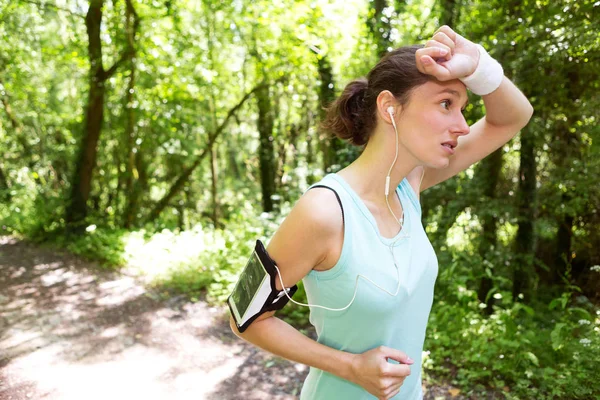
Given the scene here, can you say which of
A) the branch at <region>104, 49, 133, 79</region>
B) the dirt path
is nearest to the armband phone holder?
the dirt path

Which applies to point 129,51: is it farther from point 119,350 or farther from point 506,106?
point 506,106

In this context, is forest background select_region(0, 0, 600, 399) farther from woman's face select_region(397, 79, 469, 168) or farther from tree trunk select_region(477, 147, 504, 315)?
woman's face select_region(397, 79, 469, 168)

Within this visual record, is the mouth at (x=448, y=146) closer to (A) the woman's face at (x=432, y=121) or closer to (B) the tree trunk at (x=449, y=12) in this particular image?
(A) the woman's face at (x=432, y=121)

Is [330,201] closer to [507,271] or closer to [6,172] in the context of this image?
[507,271]

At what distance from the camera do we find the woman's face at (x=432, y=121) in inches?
60.9

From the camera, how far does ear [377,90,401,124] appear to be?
158cm

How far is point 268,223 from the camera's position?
7402 millimetres

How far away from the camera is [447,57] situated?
1.50 m

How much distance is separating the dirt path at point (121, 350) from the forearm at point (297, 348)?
9.77 ft

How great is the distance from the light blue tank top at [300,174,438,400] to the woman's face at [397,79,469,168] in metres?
0.25

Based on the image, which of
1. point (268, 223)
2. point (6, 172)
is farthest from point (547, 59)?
point (6, 172)

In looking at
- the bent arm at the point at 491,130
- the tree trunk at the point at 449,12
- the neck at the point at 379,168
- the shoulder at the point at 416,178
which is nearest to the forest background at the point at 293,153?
the tree trunk at the point at 449,12

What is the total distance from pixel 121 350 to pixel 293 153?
764 cm

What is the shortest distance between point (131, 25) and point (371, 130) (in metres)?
8.86
